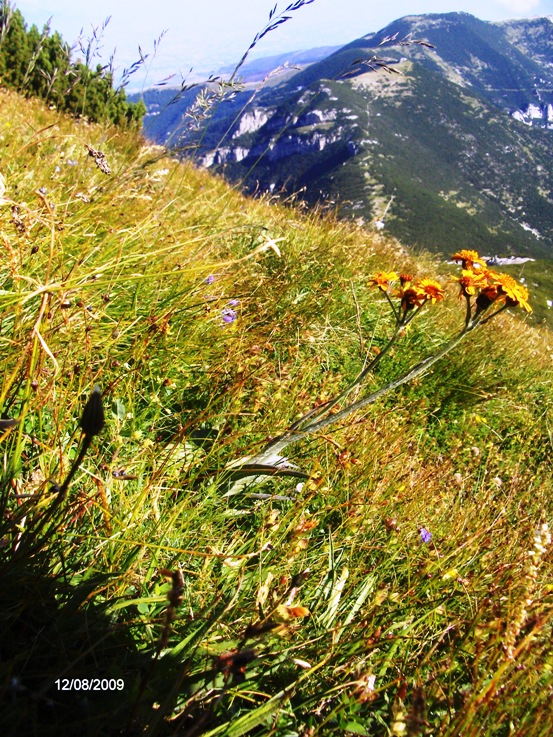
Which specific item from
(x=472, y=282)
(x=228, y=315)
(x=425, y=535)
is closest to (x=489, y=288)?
(x=472, y=282)

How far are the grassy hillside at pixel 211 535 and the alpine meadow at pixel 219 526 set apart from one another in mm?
12

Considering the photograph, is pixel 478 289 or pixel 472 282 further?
pixel 478 289

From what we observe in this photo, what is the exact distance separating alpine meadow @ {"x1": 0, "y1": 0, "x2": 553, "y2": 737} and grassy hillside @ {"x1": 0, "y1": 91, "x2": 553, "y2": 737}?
0.01 m

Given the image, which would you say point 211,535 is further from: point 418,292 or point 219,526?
point 418,292

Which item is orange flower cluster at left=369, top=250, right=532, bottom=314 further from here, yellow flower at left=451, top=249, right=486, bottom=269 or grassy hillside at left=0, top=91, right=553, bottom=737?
grassy hillside at left=0, top=91, right=553, bottom=737

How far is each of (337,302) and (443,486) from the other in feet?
6.00

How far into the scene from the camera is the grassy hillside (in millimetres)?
1129

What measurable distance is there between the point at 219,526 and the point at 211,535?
116 mm

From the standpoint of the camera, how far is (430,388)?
13.1ft

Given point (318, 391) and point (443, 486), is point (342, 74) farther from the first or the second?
point (443, 486)

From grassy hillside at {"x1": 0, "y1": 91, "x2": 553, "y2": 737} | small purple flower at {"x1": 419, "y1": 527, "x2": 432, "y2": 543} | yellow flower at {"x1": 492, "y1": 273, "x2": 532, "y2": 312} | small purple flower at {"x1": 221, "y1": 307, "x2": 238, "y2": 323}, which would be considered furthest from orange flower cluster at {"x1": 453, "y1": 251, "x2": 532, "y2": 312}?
small purple flower at {"x1": 221, "y1": 307, "x2": 238, "y2": 323}

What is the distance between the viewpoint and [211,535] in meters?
1.72

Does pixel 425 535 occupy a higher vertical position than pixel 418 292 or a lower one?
lower

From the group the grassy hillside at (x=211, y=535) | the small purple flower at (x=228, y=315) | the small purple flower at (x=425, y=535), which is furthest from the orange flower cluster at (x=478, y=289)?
the small purple flower at (x=228, y=315)
